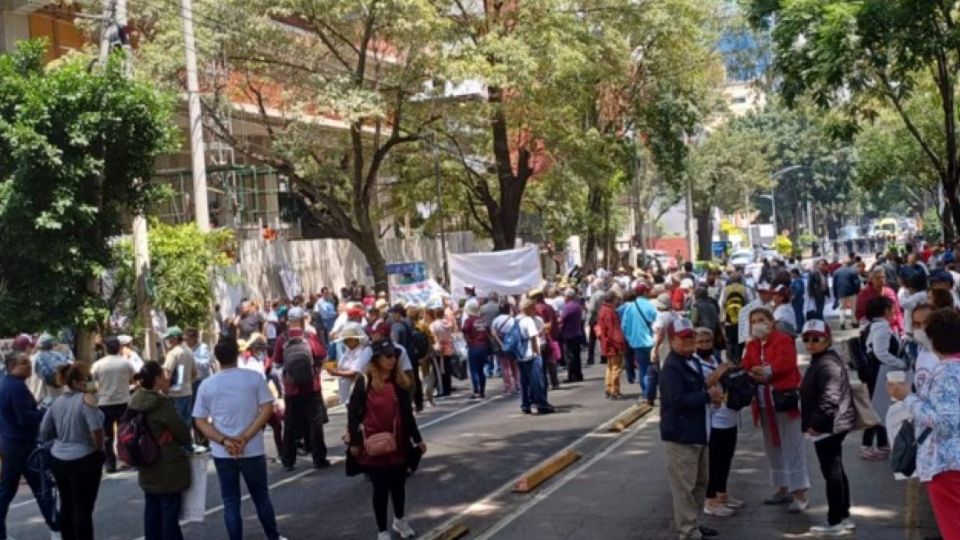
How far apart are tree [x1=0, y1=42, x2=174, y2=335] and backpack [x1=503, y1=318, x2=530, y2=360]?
644cm

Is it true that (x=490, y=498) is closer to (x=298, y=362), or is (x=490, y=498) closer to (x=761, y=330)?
(x=298, y=362)

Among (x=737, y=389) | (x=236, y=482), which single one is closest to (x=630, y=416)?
(x=737, y=389)

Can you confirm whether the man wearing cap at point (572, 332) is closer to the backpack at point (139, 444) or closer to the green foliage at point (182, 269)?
the green foliage at point (182, 269)

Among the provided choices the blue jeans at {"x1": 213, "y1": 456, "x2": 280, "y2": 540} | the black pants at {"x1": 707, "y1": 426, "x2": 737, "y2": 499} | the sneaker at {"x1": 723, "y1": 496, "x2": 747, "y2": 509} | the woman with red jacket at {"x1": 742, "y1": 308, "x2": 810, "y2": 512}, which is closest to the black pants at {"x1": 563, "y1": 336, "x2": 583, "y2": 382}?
the sneaker at {"x1": 723, "y1": 496, "x2": 747, "y2": 509}

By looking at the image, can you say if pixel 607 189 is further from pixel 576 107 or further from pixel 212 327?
pixel 212 327

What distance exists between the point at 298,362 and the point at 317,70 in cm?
1652

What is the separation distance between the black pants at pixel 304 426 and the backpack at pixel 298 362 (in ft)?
0.72

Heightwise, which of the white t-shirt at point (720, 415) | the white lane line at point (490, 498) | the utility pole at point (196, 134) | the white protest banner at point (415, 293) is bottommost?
the white lane line at point (490, 498)

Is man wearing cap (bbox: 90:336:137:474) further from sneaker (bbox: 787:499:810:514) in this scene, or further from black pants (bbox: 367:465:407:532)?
sneaker (bbox: 787:499:810:514)

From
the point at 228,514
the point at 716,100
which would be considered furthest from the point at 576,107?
the point at 228,514

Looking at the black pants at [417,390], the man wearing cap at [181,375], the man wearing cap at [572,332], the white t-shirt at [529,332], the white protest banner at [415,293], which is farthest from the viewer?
the white protest banner at [415,293]

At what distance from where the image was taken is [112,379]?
1384 cm

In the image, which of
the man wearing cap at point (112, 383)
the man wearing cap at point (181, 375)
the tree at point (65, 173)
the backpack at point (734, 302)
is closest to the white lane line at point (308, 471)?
the man wearing cap at point (181, 375)

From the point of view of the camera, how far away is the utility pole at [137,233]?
19625 mm
